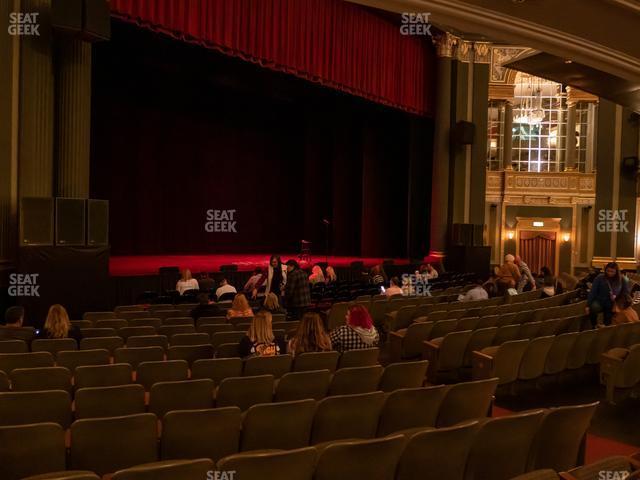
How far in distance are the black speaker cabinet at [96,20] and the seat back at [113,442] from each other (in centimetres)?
860

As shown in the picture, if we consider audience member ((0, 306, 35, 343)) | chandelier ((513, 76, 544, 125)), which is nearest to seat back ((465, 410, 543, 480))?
audience member ((0, 306, 35, 343))

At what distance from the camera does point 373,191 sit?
22328 mm

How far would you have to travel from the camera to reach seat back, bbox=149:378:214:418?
163 inches

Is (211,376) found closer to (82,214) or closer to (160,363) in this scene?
(160,363)

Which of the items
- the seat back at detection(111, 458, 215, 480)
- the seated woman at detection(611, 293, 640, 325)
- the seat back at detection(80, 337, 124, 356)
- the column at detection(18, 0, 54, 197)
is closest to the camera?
the seat back at detection(111, 458, 215, 480)

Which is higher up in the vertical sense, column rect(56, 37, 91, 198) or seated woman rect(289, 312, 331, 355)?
column rect(56, 37, 91, 198)

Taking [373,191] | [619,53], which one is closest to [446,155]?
[373,191]

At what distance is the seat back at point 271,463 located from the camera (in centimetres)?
272

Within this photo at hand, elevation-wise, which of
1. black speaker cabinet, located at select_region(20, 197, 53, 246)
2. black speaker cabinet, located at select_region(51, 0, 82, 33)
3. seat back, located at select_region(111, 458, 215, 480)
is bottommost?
seat back, located at select_region(111, 458, 215, 480)

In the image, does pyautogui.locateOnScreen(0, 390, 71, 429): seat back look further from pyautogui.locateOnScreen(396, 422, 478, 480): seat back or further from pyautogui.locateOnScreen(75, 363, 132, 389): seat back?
pyautogui.locateOnScreen(396, 422, 478, 480): seat back

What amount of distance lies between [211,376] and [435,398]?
1879 millimetres

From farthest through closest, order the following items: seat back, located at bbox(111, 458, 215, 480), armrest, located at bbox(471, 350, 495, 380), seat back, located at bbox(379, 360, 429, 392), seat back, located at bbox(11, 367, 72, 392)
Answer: armrest, located at bbox(471, 350, 495, 380), seat back, located at bbox(379, 360, 429, 392), seat back, located at bbox(11, 367, 72, 392), seat back, located at bbox(111, 458, 215, 480)

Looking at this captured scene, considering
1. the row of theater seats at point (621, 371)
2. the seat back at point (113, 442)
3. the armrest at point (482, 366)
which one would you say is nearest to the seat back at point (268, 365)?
the seat back at point (113, 442)

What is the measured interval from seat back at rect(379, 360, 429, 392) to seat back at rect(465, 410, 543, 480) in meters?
1.53
